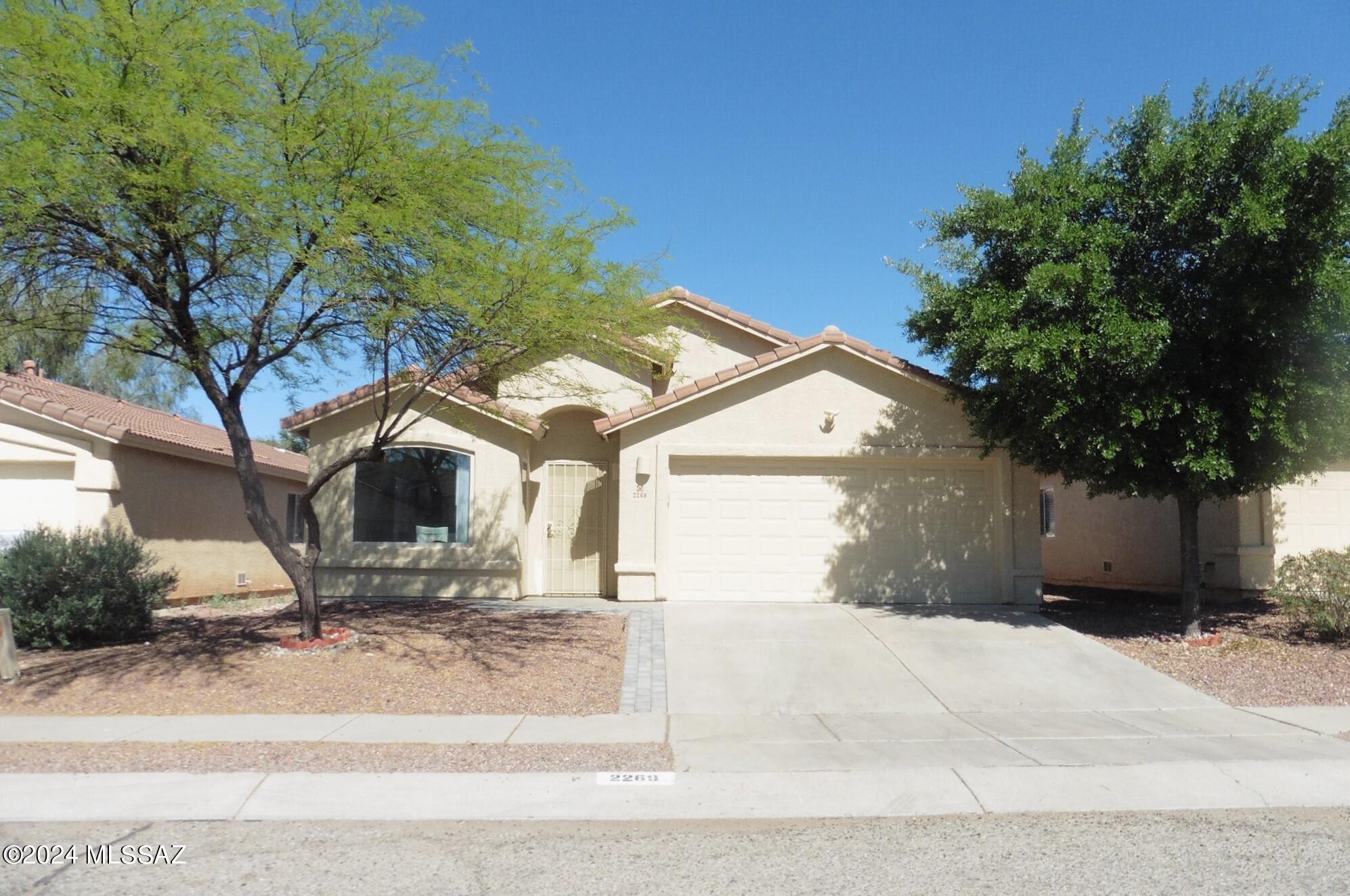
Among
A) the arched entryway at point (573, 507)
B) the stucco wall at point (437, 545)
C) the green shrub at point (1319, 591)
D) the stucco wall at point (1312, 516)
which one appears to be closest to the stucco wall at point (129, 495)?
the stucco wall at point (437, 545)

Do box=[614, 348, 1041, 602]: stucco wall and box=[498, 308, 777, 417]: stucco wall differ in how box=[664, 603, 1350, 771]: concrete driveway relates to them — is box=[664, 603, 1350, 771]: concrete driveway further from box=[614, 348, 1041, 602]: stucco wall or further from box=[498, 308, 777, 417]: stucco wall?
box=[498, 308, 777, 417]: stucco wall

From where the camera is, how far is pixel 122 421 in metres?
16.0

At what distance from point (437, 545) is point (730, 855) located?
32.5ft

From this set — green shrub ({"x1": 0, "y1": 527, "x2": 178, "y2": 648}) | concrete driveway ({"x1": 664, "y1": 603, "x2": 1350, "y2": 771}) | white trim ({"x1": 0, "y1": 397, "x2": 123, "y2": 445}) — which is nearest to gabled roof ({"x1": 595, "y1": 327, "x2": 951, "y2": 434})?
concrete driveway ({"x1": 664, "y1": 603, "x2": 1350, "y2": 771})

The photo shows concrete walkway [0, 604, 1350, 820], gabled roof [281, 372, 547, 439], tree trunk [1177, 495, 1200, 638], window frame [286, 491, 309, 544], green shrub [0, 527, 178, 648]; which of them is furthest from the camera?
window frame [286, 491, 309, 544]

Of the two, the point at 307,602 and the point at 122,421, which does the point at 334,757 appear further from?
the point at 122,421

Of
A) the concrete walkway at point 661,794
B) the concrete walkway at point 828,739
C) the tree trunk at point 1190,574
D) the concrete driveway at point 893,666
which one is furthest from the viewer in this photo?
the tree trunk at point 1190,574

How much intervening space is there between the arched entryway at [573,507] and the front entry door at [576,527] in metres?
0.01

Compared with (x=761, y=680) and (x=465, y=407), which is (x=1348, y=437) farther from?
A: (x=465, y=407)

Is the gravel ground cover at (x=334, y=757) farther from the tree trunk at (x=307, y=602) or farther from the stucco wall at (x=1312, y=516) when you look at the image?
the stucco wall at (x=1312, y=516)

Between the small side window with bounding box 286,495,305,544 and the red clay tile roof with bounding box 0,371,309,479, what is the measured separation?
0.86 metres

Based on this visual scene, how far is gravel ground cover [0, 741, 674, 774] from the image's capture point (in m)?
7.32

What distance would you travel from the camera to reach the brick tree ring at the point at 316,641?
11.0m

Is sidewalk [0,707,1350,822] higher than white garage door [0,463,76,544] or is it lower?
lower
